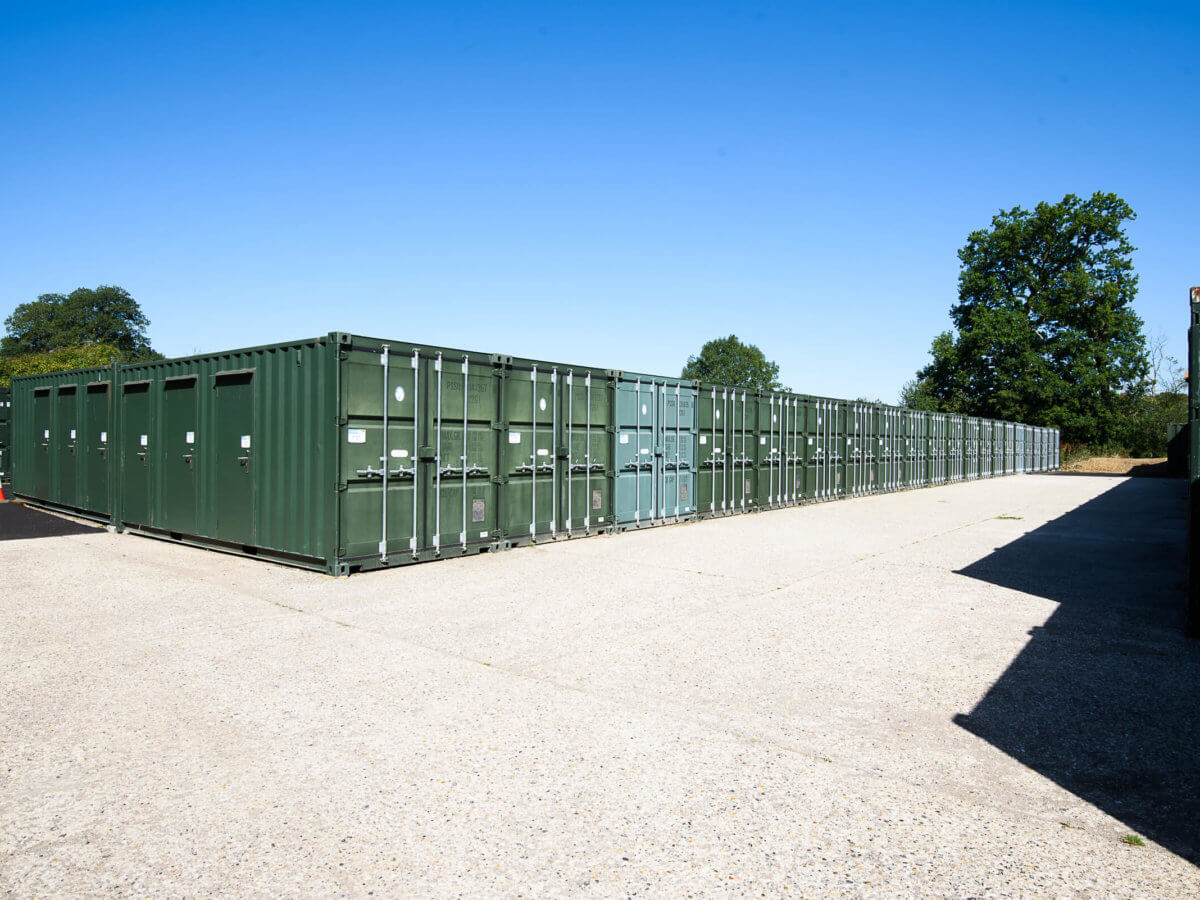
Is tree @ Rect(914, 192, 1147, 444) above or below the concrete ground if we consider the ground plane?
above

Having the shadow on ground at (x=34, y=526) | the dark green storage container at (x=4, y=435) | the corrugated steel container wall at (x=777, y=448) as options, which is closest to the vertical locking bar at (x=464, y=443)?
the shadow on ground at (x=34, y=526)

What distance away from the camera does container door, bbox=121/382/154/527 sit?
1371 cm

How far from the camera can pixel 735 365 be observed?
3536 inches

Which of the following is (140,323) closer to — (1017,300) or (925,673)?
(1017,300)

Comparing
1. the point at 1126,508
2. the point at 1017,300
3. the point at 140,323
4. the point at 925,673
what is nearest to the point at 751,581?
the point at 925,673

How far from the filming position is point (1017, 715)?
17.0 ft

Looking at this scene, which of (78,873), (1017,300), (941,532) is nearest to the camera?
(78,873)

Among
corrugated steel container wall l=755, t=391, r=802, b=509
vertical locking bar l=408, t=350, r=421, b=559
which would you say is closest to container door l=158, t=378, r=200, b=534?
vertical locking bar l=408, t=350, r=421, b=559

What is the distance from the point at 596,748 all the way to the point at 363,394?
22.6 feet

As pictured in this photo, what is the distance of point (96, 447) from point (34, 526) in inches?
72.9

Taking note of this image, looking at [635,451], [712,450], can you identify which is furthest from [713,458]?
[635,451]

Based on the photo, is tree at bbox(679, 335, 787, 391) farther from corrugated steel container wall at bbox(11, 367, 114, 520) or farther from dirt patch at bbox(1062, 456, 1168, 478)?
corrugated steel container wall at bbox(11, 367, 114, 520)

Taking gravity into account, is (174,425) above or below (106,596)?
above

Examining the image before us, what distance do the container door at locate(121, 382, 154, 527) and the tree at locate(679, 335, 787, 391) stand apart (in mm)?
77811
